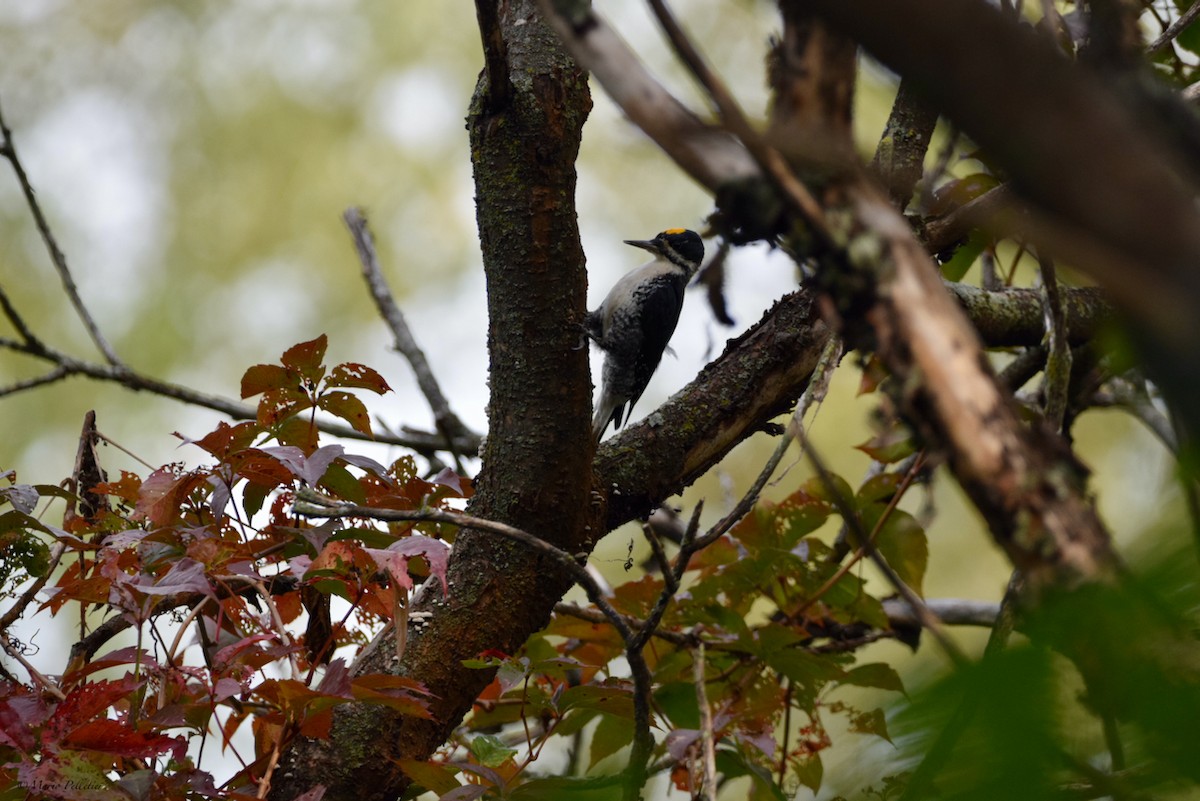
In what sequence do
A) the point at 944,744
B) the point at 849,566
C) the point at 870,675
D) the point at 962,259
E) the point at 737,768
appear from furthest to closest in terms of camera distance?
the point at 962,259
the point at 849,566
the point at 870,675
the point at 737,768
the point at 944,744

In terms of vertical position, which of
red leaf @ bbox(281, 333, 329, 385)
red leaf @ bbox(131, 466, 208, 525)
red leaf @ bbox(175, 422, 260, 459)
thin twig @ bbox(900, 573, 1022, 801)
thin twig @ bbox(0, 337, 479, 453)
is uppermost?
thin twig @ bbox(0, 337, 479, 453)

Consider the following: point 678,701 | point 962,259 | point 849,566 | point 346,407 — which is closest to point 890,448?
point 849,566

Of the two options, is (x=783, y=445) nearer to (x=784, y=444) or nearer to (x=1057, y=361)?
(x=784, y=444)

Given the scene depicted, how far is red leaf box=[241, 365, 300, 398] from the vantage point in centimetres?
160

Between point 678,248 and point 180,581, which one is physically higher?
point 678,248

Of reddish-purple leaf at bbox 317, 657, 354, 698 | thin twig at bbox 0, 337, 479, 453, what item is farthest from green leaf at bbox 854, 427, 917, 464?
reddish-purple leaf at bbox 317, 657, 354, 698

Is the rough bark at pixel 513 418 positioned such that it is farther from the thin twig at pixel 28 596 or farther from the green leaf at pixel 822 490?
the green leaf at pixel 822 490

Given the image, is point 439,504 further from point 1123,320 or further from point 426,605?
point 1123,320

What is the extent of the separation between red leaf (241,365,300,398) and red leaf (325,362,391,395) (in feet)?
0.18

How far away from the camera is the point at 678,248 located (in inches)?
170

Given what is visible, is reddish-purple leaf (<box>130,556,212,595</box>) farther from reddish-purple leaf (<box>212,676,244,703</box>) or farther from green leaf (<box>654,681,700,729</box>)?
green leaf (<box>654,681,700,729</box>)

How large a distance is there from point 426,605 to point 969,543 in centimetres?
561

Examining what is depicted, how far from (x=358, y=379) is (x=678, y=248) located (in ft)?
9.43

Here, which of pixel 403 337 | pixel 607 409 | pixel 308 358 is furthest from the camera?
pixel 607 409
